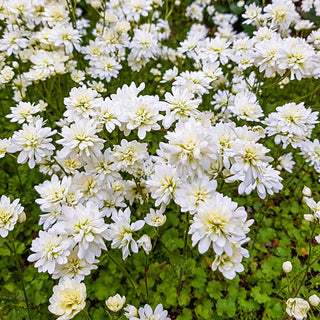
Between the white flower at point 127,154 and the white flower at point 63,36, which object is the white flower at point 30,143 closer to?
the white flower at point 127,154

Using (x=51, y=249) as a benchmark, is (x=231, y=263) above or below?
above

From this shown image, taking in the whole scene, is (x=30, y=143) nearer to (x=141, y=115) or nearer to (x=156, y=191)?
(x=141, y=115)

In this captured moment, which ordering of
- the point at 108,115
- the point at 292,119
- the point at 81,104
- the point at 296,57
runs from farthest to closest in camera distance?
1. the point at 292,119
2. the point at 296,57
3. the point at 81,104
4. the point at 108,115

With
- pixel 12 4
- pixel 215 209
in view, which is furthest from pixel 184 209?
pixel 12 4

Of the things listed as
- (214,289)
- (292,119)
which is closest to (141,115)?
(292,119)

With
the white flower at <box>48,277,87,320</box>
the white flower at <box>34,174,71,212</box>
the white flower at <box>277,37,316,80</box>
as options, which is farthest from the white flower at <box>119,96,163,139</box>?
the white flower at <box>277,37,316,80</box>

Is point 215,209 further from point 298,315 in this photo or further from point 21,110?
point 21,110
